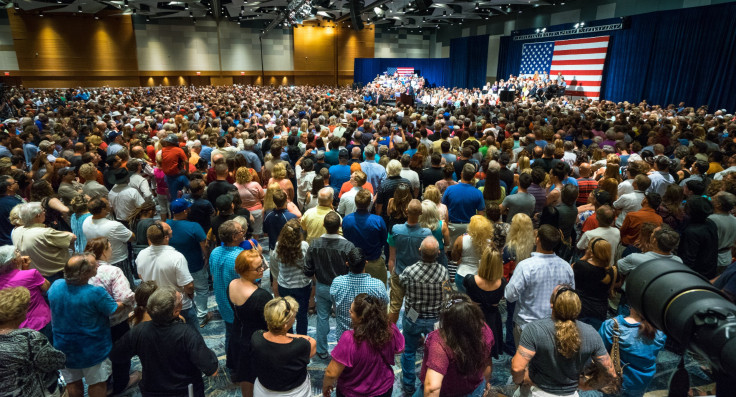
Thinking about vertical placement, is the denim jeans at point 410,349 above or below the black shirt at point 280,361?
below

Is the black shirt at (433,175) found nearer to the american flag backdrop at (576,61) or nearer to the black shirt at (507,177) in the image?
the black shirt at (507,177)

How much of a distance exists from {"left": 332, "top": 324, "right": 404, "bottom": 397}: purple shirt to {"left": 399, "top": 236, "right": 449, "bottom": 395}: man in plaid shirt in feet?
2.32

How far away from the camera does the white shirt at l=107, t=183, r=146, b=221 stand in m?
4.67

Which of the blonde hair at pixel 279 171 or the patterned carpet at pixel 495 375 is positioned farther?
the blonde hair at pixel 279 171

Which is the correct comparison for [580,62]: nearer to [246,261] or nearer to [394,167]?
[394,167]

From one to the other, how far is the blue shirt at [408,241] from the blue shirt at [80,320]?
230 centimetres

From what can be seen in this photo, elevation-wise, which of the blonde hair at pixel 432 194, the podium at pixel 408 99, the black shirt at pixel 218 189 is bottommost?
the black shirt at pixel 218 189

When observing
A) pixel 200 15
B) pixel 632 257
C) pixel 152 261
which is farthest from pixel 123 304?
pixel 200 15

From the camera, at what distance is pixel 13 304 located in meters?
2.22

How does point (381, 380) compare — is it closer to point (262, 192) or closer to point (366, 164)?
point (262, 192)

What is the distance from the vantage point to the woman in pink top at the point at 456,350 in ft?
6.93

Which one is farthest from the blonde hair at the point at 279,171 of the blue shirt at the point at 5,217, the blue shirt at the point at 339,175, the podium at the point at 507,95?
the podium at the point at 507,95

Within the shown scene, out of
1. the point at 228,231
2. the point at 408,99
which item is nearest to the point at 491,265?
the point at 228,231

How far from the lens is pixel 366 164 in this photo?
5766 millimetres
